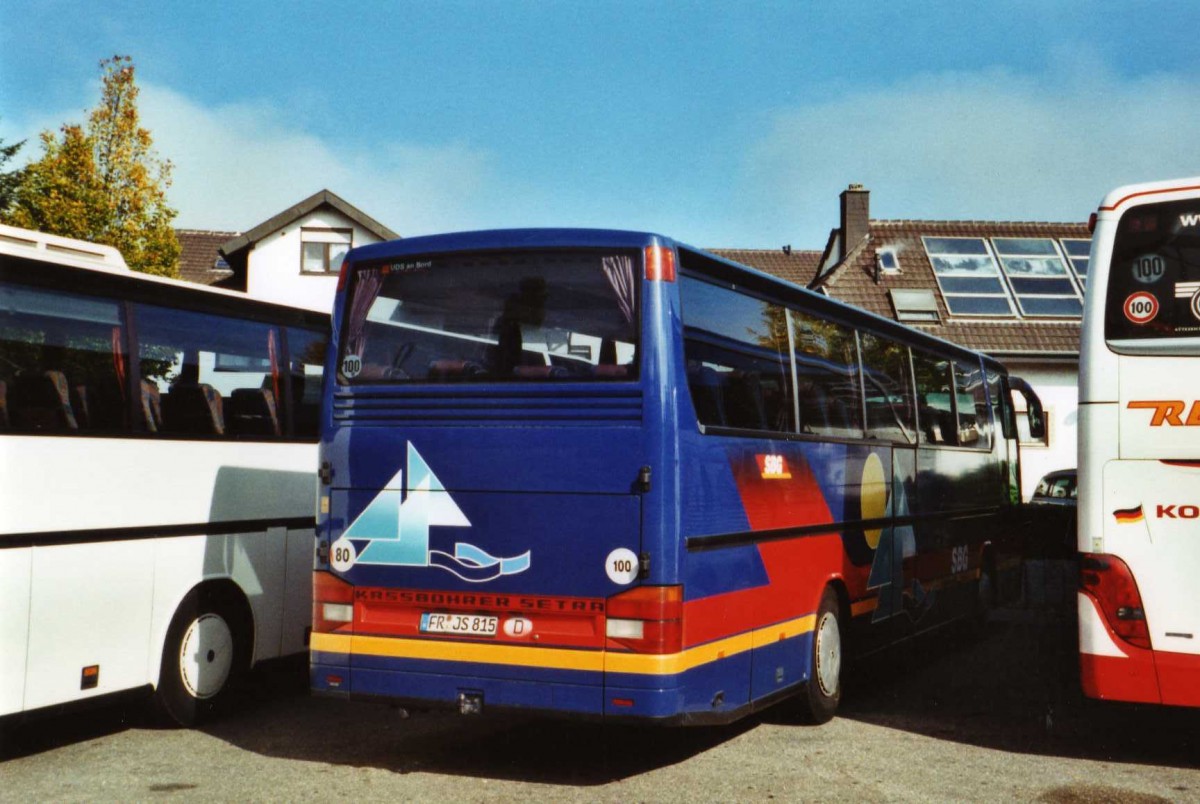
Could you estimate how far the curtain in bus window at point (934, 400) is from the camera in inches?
482

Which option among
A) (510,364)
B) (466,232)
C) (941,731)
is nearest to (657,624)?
(510,364)

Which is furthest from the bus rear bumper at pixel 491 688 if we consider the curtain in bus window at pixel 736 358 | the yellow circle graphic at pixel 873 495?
the yellow circle graphic at pixel 873 495

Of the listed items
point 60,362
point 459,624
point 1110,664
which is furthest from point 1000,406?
point 60,362

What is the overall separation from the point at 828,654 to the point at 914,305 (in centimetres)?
2588

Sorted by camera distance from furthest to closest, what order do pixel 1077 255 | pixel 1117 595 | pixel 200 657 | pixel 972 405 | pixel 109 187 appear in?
pixel 1077 255, pixel 109 187, pixel 972 405, pixel 200 657, pixel 1117 595

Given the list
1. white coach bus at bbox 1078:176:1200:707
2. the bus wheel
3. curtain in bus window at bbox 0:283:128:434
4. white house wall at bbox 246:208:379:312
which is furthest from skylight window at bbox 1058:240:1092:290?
curtain in bus window at bbox 0:283:128:434

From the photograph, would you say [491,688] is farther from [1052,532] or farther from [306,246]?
[306,246]

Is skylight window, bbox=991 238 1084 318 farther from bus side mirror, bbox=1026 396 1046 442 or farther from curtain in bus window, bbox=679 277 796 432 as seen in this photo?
curtain in bus window, bbox=679 277 796 432

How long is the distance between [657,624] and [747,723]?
9.16ft

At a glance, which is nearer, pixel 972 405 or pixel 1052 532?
pixel 972 405

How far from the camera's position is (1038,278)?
34.8m

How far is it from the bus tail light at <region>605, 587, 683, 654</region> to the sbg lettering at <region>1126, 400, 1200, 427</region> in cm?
296

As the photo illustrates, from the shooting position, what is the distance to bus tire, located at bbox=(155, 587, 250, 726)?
865 cm

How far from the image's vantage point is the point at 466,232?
25.5ft
